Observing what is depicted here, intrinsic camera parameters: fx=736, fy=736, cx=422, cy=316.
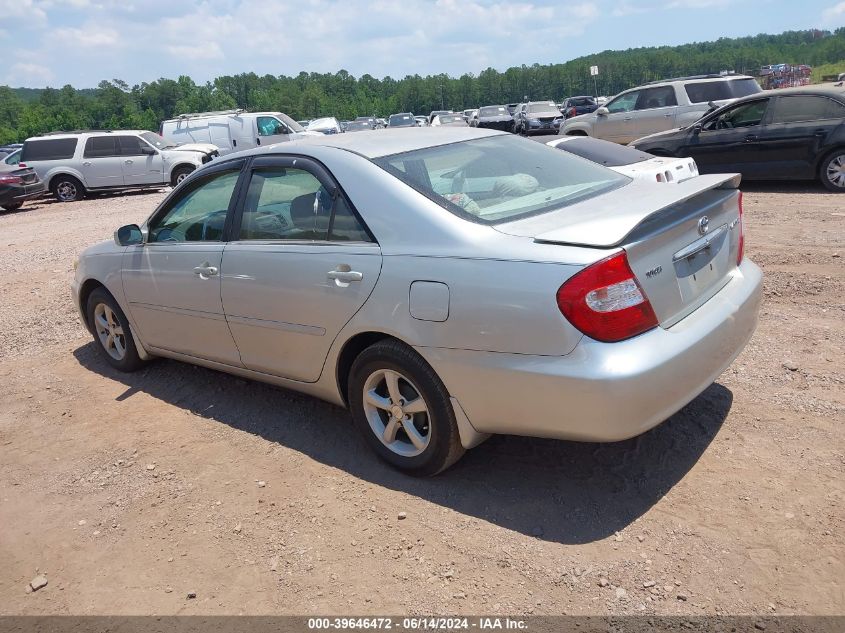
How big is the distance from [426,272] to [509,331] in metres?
0.50

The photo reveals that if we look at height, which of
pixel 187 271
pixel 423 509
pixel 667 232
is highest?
pixel 667 232

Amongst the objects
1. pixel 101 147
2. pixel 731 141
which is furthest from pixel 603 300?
pixel 101 147

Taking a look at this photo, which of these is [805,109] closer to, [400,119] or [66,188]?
[66,188]

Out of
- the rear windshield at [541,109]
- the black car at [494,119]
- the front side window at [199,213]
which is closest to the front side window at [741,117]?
the front side window at [199,213]

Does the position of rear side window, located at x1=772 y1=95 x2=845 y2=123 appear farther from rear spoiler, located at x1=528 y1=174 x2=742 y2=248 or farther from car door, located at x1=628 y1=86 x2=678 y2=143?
rear spoiler, located at x1=528 y1=174 x2=742 y2=248

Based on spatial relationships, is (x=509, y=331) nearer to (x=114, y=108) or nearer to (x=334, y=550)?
(x=334, y=550)

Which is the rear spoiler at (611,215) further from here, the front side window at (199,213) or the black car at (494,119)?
the black car at (494,119)

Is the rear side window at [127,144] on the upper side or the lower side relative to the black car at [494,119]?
upper

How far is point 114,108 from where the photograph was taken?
83062mm

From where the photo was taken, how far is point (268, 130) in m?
24.7

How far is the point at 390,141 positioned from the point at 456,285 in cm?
133

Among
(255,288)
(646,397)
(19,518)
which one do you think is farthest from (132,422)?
(646,397)

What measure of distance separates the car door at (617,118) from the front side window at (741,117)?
17.0 feet

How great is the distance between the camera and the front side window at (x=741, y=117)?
36.8 feet
